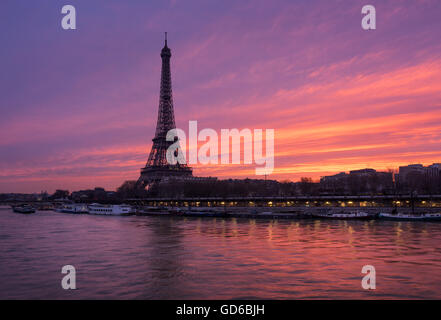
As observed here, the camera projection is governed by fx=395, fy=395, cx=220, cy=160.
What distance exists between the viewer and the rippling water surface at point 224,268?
50.7ft

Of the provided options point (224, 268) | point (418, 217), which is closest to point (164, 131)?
point (418, 217)

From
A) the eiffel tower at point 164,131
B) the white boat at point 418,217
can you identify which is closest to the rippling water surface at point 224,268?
the white boat at point 418,217

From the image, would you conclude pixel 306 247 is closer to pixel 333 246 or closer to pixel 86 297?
pixel 333 246

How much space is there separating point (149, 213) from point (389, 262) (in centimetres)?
6386

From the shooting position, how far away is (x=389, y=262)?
21328 mm

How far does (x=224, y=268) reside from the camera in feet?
65.5

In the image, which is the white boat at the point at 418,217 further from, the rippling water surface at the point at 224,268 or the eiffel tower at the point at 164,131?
the eiffel tower at the point at 164,131

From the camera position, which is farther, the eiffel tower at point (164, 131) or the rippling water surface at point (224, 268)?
the eiffel tower at point (164, 131)

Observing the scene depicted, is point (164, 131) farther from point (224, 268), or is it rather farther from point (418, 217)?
point (224, 268)

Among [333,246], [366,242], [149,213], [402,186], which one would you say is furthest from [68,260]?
[402,186]

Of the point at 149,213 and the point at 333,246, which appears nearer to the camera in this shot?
the point at 333,246

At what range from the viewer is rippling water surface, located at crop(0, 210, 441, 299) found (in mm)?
15453

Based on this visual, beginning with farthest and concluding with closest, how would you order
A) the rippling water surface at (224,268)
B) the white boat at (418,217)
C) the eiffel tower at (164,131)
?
the eiffel tower at (164,131) < the white boat at (418,217) < the rippling water surface at (224,268)
